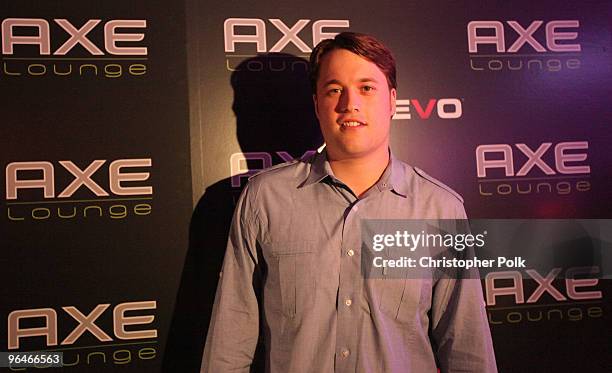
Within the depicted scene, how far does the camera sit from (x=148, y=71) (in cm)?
211

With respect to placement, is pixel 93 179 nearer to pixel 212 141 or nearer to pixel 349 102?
pixel 212 141

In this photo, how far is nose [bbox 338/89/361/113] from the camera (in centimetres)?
167

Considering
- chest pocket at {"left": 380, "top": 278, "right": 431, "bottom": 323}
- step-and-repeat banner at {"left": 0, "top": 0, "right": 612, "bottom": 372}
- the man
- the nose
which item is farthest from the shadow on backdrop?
chest pocket at {"left": 380, "top": 278, "right": 431, "bottom": 323}

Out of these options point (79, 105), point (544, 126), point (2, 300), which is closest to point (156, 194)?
point (79, 105)

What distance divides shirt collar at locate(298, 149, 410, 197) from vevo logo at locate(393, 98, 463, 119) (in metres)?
0.51

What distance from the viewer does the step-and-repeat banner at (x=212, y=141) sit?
202cm

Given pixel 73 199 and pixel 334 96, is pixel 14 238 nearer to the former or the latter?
pixel 73 199

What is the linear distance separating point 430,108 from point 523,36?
0.59 metres

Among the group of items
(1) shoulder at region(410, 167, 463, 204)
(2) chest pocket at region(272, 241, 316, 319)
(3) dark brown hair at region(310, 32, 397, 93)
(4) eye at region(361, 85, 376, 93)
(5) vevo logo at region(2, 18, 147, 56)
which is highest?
(5) vevo logo at region(2, 18, 147, 56)

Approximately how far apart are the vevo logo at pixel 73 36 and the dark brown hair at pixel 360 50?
31.6 inches

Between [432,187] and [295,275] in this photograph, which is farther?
[432,187]

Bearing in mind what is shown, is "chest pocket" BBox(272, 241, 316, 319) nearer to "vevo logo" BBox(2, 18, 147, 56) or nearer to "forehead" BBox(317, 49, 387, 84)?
"forehead" BBox(317, 49, 387, 84)

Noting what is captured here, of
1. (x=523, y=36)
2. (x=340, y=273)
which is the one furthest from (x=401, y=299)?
(x=523, y=36)

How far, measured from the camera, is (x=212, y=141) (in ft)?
7.00
